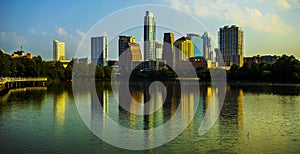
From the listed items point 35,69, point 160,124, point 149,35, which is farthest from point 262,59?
point 160,124

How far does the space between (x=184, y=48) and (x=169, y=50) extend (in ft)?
21.0

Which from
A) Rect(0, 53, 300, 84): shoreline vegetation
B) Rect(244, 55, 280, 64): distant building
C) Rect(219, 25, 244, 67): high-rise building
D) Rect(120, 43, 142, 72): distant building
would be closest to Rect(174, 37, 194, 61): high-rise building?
Rect(0, 53, 300, 84): shoreline vegetation

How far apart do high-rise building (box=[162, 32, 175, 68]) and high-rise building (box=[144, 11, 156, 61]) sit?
515 centimetres

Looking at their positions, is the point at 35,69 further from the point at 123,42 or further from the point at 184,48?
the point at 184,48

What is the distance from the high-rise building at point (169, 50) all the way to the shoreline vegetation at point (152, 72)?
569 centimetres

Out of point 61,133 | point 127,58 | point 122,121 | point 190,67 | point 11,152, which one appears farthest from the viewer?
point 190,67

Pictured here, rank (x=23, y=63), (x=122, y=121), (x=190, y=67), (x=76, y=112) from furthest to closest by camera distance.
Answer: (x=190, y=67) → (x=23, y=63) → (x=76, y=112) → (x=122, y=121)

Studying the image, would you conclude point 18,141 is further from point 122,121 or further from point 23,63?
point 23,63

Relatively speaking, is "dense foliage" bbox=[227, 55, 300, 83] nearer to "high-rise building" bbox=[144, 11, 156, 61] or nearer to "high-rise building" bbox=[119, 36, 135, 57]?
"high-rise building" bbox=[144, 11, 156, 61]

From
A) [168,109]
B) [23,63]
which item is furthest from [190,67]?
[168,109]

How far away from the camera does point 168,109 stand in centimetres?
2705

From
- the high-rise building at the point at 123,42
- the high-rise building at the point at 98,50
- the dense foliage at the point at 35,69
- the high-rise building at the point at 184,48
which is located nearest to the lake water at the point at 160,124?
the dense foliage at the point at 35,69

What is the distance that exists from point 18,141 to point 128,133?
4942 millimetres

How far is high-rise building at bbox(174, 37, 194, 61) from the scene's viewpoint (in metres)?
107
